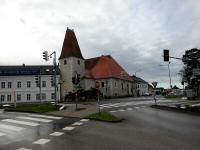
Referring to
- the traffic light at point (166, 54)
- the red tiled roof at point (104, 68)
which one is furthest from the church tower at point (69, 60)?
the traffic light at point (166, 54)

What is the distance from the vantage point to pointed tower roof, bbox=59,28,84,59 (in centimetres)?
8519

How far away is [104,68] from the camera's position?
97875mm

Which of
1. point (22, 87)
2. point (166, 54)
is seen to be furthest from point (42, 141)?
point (22, 87)

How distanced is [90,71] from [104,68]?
464 cm

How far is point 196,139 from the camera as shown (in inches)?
461

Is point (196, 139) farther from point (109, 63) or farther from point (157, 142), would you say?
point (109, 63)

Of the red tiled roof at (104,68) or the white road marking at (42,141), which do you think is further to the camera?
the red tiled roof at (104,68)

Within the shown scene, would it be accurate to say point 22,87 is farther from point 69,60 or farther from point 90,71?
point 90,71

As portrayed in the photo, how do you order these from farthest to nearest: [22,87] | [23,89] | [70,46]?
[70,46] → [22,87] → [23,89]

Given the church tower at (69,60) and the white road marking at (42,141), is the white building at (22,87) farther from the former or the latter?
the white road marking at (42,141)

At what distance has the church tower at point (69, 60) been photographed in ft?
277

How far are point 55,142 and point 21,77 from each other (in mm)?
75160

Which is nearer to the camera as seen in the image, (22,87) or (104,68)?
(22,87)

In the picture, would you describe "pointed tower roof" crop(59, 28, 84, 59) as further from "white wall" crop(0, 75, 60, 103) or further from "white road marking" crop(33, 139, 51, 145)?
"white road marking" crop(33, 139, 51, 145)
